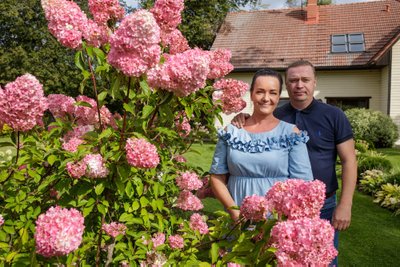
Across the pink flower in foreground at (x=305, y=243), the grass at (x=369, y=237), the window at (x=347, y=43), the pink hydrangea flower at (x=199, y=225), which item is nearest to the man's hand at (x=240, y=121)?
the pink hydrangea flower at (x=199, y=225)

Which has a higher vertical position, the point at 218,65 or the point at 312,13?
the point at 312,13

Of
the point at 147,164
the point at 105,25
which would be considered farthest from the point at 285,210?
the point at 105,25

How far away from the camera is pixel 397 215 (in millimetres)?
6844

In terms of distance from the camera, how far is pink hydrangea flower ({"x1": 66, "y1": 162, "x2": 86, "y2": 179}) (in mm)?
1876

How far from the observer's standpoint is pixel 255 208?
5.54 ft

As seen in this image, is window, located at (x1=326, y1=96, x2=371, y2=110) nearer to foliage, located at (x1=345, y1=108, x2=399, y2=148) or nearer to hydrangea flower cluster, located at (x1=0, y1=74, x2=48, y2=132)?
foliage, located at (x1=345, y1=108, x2=399, y2=148)

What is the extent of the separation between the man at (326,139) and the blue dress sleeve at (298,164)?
23.2 inches

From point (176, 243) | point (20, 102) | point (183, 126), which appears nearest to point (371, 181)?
point (183, 126)

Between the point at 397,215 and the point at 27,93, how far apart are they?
6.91m

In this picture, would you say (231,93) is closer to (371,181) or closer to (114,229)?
(114,229)

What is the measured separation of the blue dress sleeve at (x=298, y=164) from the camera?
8.23 feet

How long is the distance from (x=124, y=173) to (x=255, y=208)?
0.65 meters

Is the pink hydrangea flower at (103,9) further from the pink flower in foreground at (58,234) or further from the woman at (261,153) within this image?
the pink flower in foreground at (58,234)

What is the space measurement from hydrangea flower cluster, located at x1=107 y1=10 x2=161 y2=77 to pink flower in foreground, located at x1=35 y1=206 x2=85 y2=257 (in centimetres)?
62
